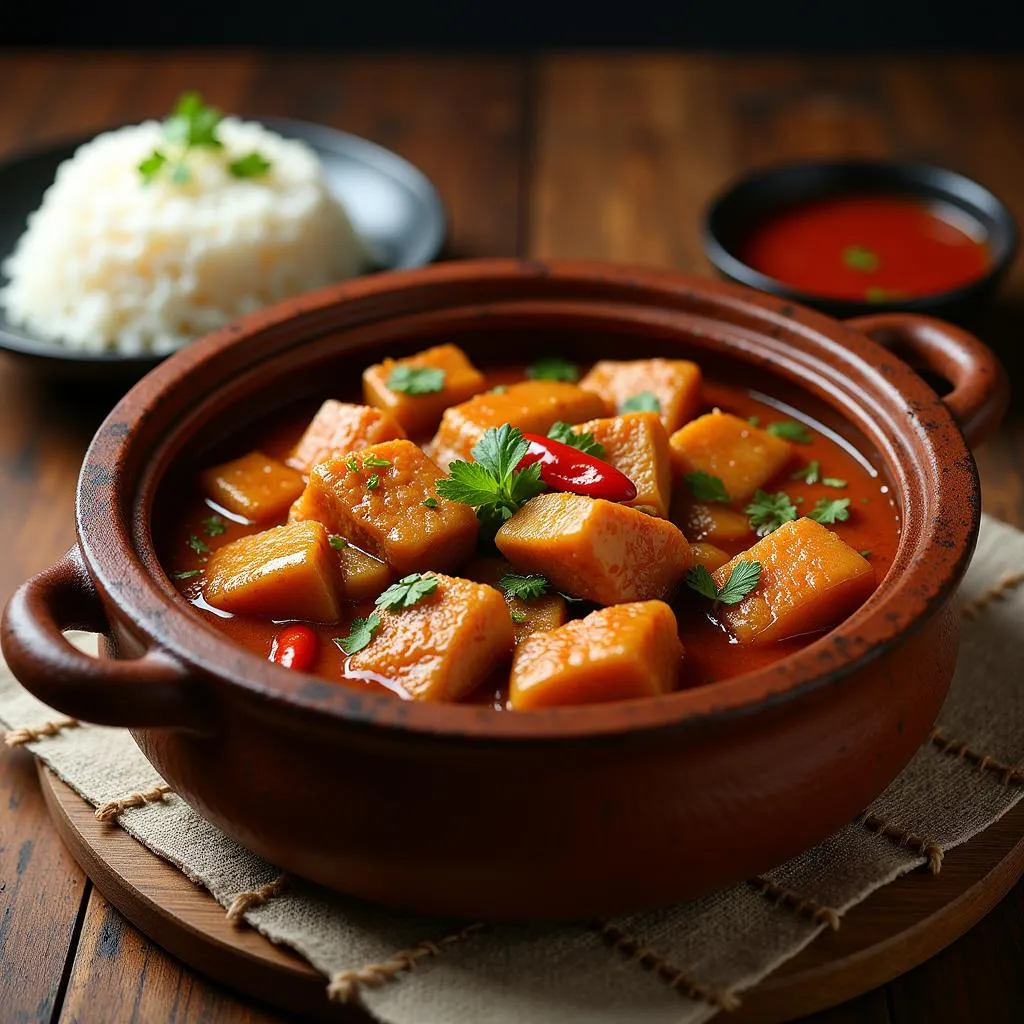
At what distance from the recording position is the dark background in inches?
260

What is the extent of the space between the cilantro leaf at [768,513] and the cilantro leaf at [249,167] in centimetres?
223

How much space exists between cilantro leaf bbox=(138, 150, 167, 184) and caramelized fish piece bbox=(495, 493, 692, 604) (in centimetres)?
219

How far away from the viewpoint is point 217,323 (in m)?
3.83

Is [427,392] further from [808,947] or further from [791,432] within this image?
[808,947]

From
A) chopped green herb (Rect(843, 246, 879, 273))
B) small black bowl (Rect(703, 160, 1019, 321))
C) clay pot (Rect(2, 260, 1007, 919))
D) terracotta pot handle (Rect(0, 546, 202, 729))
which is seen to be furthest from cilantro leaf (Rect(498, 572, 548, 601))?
chopped green herb (Rect(843, 246, 879, 273))

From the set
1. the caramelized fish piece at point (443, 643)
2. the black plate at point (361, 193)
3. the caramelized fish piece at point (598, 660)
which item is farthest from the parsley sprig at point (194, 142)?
the caramelized fish piece at point (598, 660)

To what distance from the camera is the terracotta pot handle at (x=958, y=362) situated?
2.59m

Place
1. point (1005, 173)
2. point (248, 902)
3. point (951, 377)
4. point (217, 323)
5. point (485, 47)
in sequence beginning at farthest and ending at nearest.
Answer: point (485, 47) → point (1005, 173) → point (217, 323) → point (951, 377) → point (248, 902)

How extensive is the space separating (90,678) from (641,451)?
101 cm

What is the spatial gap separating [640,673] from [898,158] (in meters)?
3.54

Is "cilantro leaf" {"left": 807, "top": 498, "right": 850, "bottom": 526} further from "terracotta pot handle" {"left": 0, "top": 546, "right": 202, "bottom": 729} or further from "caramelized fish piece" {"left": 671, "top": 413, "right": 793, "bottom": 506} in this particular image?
"terracotta pot handle" {"left": 0, "top": 546, "right": 202, "bottom": 729}

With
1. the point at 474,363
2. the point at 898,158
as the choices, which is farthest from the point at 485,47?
the point at 474,363

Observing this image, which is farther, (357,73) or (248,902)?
(357,73)

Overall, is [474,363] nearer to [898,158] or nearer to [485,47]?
[898,158]
